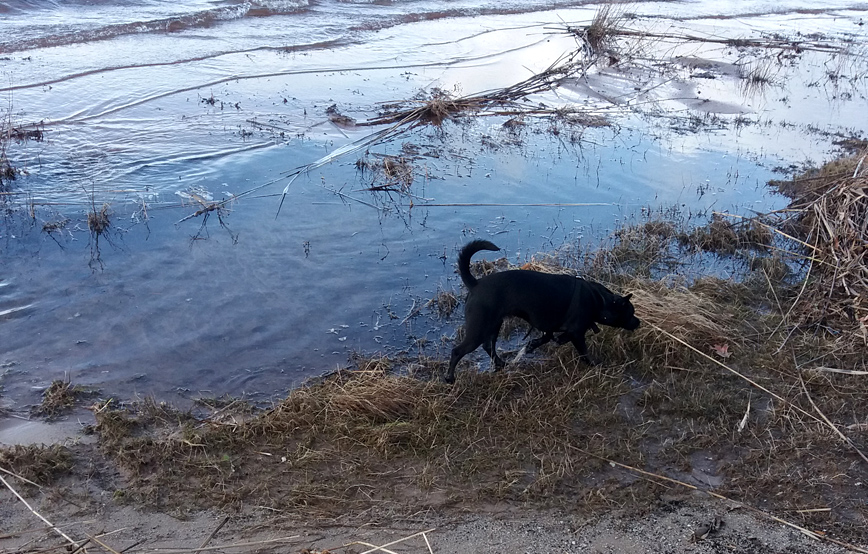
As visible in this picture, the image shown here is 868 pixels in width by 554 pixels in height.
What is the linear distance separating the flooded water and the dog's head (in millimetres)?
1243

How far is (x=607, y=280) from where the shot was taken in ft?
20.5

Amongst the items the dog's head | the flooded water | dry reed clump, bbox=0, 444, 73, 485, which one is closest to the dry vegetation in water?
dry reed clump, bbox=0, 444, 73, 485

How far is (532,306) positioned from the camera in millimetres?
4621

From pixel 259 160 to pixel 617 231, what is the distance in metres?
4.26

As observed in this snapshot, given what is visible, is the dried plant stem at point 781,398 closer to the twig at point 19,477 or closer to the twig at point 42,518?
the twig at point 42,518

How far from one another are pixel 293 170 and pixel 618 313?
4.57 meters

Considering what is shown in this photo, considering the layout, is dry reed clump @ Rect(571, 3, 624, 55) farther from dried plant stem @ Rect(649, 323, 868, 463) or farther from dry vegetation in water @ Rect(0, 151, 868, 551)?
dried plant stem @ Rect(649, 323, 868, 463)

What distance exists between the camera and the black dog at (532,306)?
4.56 m

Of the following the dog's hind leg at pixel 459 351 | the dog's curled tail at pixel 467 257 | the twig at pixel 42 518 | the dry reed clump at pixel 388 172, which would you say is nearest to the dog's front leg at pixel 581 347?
the dog's hind leg at pixel 459 351

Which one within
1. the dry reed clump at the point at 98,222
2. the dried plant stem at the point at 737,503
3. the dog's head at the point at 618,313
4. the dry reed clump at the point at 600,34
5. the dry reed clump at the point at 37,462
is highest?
the dry reed clump at the point at 600,34

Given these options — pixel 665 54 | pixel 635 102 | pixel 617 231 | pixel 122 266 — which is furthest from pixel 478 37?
pixel 122 266

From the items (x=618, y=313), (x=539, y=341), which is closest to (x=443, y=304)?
(x=539, y=341)

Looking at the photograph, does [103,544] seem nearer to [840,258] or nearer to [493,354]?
[493,354]

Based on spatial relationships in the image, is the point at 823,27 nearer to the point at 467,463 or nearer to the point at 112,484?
the point at 467,463
